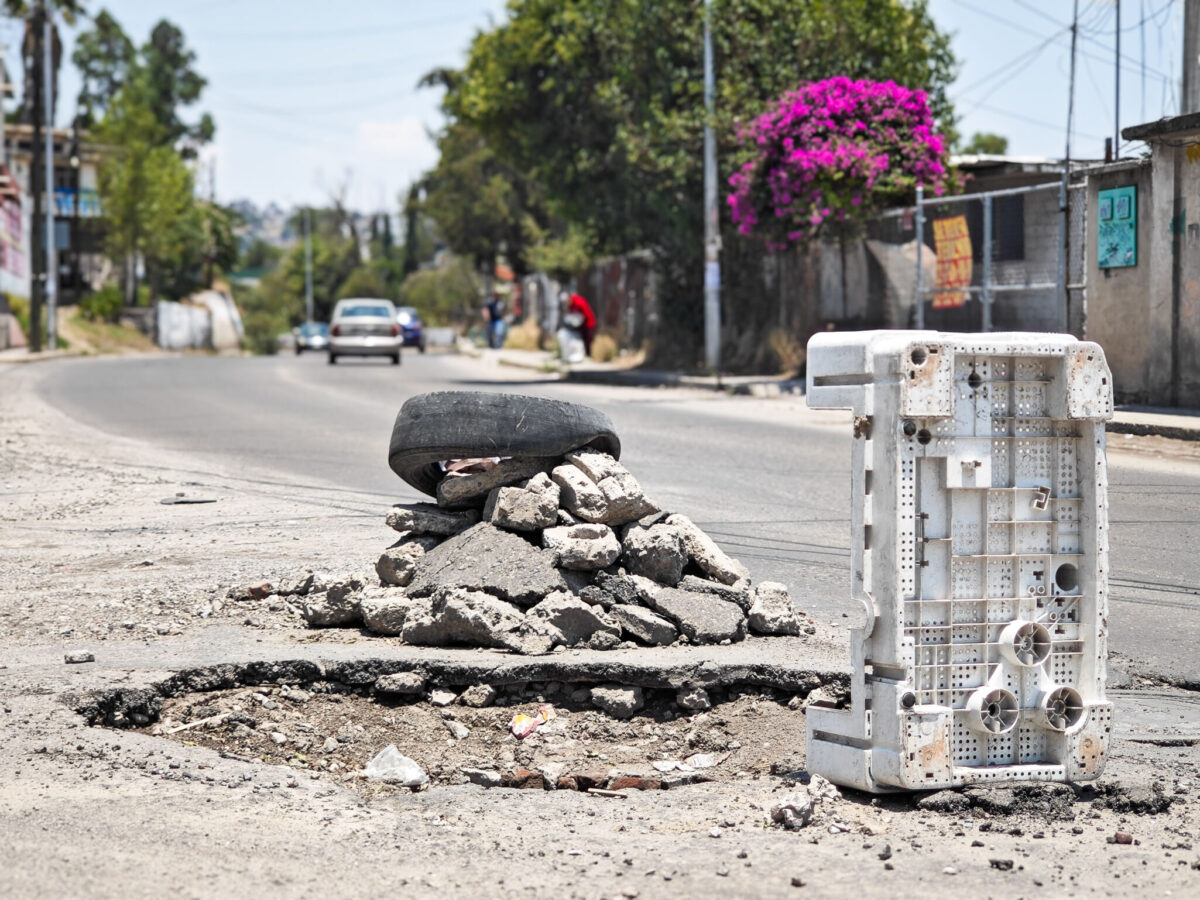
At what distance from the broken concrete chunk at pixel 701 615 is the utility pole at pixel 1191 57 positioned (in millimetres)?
12348

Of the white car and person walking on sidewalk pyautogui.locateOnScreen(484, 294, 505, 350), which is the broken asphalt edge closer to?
the white car

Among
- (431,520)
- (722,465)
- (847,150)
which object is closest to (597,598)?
(431,520)

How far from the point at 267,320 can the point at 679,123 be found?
61.5 meters

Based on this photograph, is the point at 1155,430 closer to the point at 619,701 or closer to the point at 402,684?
the point at 619,701

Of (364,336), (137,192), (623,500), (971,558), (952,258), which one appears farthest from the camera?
(137,192)

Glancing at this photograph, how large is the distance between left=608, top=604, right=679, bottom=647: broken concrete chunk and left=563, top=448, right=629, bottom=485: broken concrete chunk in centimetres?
71

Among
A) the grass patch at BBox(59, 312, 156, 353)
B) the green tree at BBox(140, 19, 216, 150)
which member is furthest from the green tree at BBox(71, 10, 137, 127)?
the grass patch at BBox(59, 312, 156, 353)

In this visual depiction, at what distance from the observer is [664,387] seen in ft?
79.7

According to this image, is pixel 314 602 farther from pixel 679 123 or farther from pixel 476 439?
pixel 679 123

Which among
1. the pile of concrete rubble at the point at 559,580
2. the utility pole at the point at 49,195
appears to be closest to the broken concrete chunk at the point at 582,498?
the pile of concrete rubble at the point at 559,580

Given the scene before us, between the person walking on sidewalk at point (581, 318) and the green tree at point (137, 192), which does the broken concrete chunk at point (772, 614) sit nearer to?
the person walking on sidewalk at point (581, 318)

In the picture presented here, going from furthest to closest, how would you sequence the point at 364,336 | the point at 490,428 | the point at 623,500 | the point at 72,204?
the point at 72,204, the point at 364,336, the point at 490,428, the point at 623,500

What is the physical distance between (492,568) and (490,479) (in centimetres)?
65

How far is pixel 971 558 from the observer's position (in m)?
4.05
